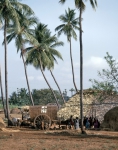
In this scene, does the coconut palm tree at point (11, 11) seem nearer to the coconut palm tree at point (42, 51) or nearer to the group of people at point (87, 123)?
the group of people at point (87, 123)

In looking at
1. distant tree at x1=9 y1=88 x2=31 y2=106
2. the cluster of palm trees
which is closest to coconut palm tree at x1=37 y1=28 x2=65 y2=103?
the cluster of palm trees

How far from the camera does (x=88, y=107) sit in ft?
97.3

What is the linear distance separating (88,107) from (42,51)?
41.1 ft

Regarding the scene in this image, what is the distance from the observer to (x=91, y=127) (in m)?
27.1

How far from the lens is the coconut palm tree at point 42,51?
3964 centimetres

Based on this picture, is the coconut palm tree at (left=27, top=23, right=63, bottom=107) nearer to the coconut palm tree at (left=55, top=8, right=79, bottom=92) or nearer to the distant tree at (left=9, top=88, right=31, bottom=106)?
the coconut palm tree at (left=55, top=8, right=79, bottom=92)

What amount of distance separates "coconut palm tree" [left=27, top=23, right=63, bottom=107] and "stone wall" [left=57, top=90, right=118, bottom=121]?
1030 cm

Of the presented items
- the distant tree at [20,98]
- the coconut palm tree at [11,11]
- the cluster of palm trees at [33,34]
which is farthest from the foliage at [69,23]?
the distant tree at [20,98]

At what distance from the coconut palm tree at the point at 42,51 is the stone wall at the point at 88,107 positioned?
10.3 metres

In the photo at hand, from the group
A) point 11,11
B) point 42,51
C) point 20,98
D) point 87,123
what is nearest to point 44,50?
point 42,51

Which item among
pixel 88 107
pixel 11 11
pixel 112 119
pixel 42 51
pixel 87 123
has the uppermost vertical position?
pixel 11 11

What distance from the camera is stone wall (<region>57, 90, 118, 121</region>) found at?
2898 centimetres

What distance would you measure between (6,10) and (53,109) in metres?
10.1

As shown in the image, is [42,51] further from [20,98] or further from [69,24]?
[20,98]
